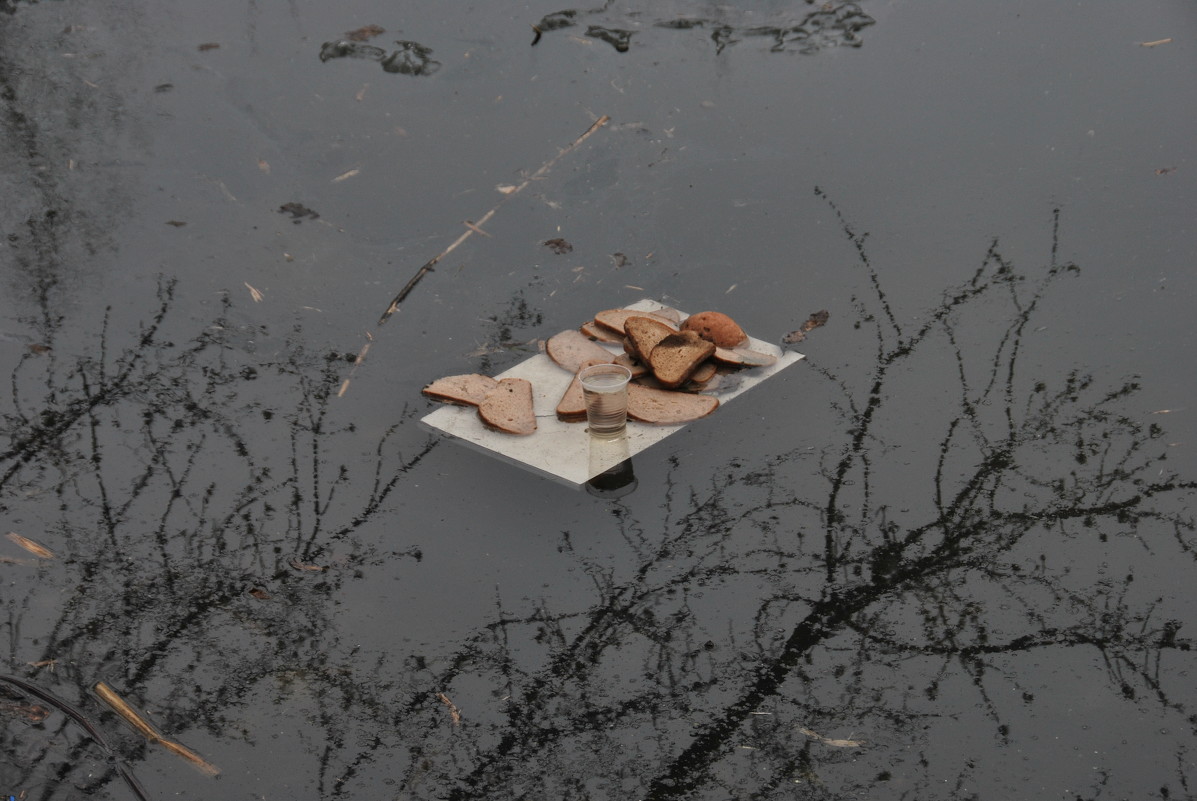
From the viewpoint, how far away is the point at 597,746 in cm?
186

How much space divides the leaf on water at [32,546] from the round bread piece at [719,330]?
66.3 inches

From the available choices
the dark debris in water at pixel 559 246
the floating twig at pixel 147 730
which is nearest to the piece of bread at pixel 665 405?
the dark debris in water at pixel 559 246

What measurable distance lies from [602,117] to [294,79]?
3.83 ft

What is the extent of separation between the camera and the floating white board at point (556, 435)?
8.37ft

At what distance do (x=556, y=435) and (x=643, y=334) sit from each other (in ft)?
1.29

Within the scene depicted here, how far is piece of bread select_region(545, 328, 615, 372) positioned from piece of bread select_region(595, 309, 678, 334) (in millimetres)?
65

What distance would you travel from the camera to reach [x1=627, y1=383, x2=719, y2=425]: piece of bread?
268 centimetres

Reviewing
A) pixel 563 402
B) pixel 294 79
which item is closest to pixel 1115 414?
pixel 563 402

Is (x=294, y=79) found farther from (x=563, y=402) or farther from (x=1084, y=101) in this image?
(x=1084, y=101)

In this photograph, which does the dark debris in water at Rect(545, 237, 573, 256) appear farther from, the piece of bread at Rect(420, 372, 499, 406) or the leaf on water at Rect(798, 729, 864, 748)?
→ the leaf on water at Rect(798, 729, 864, 748)

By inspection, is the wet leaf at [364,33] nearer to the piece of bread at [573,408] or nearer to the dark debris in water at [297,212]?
the dark debris in water at [297,212]

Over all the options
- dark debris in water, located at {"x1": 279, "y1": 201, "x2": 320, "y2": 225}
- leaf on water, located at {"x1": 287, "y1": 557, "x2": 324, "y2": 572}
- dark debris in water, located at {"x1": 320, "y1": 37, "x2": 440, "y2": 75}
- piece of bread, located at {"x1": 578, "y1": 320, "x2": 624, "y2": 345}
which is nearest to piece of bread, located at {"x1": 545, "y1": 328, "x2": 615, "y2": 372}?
piece of bread, located at {"x1": 578, "y1": 320, "x2": 624, "y2": 345}

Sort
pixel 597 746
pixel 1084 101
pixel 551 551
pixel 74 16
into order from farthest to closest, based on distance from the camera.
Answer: pixel 74 16
pixel 1084 101
pixel 551 551
pixel 597 746

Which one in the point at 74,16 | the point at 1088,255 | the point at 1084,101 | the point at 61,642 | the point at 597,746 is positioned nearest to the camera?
the point at 597,746
